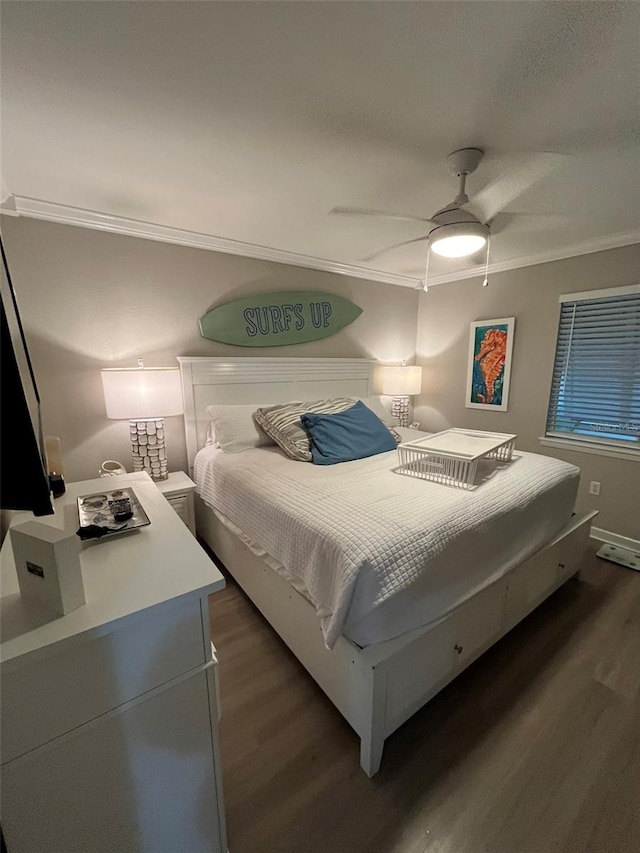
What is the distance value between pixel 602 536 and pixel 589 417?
91 centimetres

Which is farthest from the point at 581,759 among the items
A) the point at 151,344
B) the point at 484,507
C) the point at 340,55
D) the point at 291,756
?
the point at 151,344

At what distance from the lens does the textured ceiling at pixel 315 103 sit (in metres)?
0.92

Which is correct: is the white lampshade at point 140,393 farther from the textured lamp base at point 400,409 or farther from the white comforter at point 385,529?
the textured lamp base at point 400,409

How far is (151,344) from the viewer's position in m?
2.38

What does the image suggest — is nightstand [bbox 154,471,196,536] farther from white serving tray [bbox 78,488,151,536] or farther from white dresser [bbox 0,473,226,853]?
white dresser [bbox 0,473,226,853]

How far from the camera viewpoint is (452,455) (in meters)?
1.75

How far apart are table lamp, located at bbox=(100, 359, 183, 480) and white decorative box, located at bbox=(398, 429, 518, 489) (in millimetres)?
1433

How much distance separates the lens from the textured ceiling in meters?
0.92

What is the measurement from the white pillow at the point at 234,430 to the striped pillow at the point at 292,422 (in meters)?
0.06

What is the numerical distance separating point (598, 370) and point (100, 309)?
3.48 m

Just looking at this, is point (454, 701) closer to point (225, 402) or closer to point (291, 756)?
point (291, 756)

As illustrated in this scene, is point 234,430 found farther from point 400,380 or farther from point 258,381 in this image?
point 400,380

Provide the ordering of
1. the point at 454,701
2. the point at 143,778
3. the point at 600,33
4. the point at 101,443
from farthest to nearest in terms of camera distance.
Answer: the point at 101,443 < the point at 454,701 < the point at 600,33 < the point at 143,778

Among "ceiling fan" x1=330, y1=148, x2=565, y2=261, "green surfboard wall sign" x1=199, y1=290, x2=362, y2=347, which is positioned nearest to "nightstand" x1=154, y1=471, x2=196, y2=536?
"green surfboard wall sign" x1=199, y1=290, x2=362, y2=347
